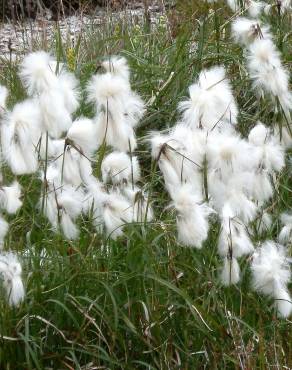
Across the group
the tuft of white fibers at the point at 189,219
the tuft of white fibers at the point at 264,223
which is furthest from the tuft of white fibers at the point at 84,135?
the tuft of white fibers at the point at 264,223

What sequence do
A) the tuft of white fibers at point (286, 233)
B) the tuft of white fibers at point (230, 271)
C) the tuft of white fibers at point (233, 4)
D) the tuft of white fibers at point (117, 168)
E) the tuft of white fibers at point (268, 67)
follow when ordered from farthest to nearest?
the tuft of white fibers at point (233, 4) < the tuft of white fibers at point (286, 233) < the tuft of white fibers at point (268, 67) < the tuft of white fibers at point (117, 168) < the tuft of white fibers at point (230, 271)

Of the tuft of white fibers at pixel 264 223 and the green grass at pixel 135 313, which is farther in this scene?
the tuft of white fibers at pixel 264 223

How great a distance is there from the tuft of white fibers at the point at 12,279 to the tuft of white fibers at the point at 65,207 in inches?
6.8

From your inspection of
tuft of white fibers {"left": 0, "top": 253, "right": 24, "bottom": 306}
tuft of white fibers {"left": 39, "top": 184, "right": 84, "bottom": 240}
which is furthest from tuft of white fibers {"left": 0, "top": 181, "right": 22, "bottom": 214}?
tuft of white fibers {"left": 0, "top": 253, "right": 24, "bottom": 306}

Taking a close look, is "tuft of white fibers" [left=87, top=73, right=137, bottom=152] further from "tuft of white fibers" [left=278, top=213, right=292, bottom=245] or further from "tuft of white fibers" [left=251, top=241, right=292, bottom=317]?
"tuft of white fibers" [left=278, top=213, right=292, bottom=245]

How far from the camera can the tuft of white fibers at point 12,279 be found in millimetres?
2238

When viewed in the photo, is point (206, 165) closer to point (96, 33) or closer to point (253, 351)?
point (253, 351)

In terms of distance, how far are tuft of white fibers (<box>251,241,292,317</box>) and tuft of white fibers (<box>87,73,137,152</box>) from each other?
47 centimetres

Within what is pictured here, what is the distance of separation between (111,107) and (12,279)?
0.49 m

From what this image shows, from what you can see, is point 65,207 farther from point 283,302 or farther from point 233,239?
point 283,302

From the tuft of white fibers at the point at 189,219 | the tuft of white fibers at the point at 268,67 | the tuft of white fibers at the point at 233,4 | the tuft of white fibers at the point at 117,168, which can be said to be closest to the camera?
the tuft of white fibers at the point at 189,219

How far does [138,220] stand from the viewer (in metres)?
2.42

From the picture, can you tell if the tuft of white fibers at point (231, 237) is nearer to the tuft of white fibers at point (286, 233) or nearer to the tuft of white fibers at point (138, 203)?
the tuft of white fibers at point (138, 203)

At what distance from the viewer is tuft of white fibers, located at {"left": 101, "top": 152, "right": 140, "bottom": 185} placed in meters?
2.47
